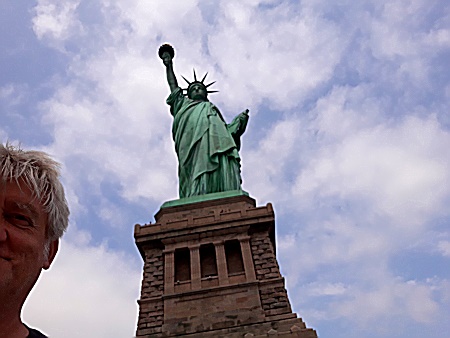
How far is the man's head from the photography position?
67.3 inches

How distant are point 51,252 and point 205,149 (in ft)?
61.1

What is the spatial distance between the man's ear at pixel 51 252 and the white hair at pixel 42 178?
40mm

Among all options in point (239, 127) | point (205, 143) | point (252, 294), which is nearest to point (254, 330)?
point (252, 294)

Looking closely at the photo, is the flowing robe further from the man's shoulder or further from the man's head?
the man's head

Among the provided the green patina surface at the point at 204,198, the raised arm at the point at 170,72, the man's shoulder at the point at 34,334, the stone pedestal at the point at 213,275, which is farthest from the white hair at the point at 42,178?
the raised arm at the point at 170,72

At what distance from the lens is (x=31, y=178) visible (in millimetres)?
1822

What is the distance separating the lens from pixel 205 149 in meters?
20.6

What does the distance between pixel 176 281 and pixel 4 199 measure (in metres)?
13.6

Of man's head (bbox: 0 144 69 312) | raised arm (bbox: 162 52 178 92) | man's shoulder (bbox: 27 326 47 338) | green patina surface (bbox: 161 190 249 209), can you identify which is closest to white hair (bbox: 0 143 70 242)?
man's head (bbox: 0 144 69 312)

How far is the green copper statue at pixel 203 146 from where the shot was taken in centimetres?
1967

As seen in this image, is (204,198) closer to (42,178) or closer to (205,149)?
(205,149)

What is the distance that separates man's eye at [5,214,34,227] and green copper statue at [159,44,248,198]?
17.3 m

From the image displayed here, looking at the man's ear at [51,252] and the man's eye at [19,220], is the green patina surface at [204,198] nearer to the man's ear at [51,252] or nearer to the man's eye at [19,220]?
the man's ear at [51,252]

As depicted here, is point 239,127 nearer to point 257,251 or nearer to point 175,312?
point 257,251
